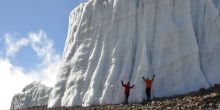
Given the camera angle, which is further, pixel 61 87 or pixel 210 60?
pixel 61 87

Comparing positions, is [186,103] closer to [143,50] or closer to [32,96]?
[143,50]

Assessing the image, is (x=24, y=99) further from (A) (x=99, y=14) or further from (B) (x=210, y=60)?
(B) (x=210, y=60)

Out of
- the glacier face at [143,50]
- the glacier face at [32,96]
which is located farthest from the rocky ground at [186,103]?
the glacier face at [32,96]

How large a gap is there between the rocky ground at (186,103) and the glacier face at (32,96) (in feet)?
53.0

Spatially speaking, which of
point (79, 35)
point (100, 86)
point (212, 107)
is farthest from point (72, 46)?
point (212, 107)

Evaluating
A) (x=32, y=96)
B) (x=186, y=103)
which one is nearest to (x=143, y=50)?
(x=186, y=103)

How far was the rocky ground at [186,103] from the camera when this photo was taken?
81.1 feet

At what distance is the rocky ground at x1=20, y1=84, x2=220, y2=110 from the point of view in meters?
24.7

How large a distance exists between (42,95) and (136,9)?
15.6 m

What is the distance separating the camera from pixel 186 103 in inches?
1011

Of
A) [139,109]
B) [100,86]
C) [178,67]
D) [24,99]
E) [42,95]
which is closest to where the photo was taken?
[139,109]

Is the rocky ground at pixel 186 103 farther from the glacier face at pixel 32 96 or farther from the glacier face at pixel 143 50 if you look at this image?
the glacier face at pixel 32 96

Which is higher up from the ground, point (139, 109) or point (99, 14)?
point (99, 14)

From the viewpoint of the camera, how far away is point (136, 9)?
32.9 meters
